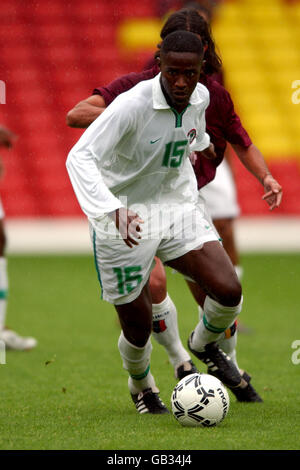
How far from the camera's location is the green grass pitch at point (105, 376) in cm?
403

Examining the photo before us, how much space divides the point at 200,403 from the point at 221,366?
0.77 meters

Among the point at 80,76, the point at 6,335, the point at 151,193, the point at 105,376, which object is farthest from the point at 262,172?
the point at 80,76

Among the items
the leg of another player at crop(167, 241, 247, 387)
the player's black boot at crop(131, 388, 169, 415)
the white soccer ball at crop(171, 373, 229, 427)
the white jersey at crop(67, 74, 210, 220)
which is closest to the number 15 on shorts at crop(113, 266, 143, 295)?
the leg of another player at crop(167, 241, 247, 387)

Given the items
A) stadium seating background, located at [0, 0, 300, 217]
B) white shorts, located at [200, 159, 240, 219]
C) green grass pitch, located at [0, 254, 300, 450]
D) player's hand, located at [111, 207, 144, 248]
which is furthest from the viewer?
stadium seating background, located at [0, 0, 300, 217]

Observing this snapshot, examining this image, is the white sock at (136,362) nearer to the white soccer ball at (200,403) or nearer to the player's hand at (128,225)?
the white soccer ball at (200,403)

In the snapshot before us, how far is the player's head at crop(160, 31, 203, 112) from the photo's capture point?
4.17 m

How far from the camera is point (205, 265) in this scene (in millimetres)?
4449

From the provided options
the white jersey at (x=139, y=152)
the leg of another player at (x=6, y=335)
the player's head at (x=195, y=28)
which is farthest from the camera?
the leg of another player at (x=6, y=335)

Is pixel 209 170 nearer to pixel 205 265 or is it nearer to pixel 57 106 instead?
pixel 205 265

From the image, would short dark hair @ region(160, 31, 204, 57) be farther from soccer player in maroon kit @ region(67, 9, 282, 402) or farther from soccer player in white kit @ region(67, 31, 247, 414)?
soccer player in maroon kit @ region(67, 9, 282, 402)

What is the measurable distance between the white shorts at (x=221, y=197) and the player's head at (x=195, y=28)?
2262 mm

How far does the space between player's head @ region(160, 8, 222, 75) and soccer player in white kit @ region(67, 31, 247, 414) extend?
1.48 ft

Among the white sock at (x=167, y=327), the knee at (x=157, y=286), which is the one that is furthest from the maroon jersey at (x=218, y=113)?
the white sock at (x=167, y=327)

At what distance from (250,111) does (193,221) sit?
47.6ft
